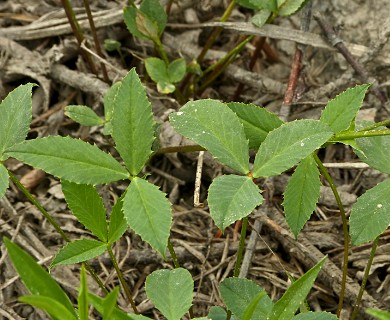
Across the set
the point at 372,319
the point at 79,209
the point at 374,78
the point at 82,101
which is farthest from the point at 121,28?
the point at 372,319

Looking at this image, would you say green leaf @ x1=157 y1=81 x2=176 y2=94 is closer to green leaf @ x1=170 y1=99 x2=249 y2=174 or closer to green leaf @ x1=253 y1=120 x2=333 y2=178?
green leaf @ x1=170 y1=99 x2=249 y2=174

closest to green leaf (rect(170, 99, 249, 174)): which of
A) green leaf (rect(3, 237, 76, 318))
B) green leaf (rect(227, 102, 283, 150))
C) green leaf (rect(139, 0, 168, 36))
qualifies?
green leaf (rect(227, 102, 283, 150))

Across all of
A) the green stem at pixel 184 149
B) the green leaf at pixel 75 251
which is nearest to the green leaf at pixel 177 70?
the green stem at pixel 184 149

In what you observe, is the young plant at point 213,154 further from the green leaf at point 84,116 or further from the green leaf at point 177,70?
the green leaf at point 177,70

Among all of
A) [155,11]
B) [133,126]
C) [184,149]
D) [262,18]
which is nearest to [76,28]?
[155,11]

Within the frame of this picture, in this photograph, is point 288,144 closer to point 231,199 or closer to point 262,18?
point 231,199
